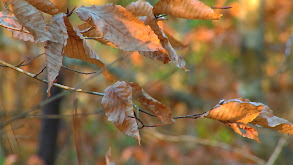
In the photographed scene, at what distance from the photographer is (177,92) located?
3.92 metres

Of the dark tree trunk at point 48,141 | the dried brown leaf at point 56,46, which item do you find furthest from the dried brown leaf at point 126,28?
the dark tree trunk at point 48,141

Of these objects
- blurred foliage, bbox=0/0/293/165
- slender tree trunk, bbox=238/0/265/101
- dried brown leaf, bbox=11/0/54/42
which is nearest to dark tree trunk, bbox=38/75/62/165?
blurred foliage, bbox=0/0/293/165

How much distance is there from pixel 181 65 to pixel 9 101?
169 inches

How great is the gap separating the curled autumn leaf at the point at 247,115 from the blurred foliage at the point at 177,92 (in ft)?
4.74

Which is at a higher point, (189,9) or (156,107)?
(189,9)

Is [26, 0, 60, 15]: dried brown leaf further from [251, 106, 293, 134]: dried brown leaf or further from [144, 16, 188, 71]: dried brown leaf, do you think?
[251, 106, 293, 134]: dried brown leaf

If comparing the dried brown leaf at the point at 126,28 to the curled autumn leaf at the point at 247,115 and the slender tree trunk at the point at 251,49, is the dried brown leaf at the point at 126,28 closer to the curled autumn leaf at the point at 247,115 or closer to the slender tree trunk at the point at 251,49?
the curled autumn leaf at the point at 247,115

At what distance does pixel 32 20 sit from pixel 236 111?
0.40m

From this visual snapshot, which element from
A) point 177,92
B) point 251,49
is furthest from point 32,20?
point 177,92

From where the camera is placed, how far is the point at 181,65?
698 mm

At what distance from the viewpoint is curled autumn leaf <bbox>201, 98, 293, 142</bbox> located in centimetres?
64

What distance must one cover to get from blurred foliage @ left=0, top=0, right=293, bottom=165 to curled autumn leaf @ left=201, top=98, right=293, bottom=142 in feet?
4.74

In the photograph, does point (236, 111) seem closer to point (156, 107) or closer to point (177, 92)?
point (156, 107)

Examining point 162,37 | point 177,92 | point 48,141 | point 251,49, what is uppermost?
point 162,37
